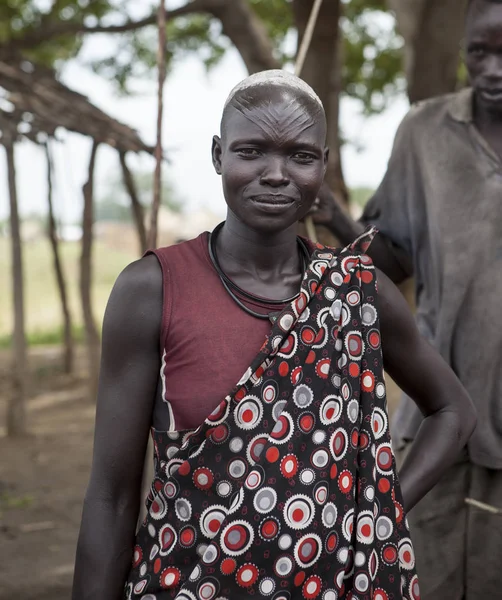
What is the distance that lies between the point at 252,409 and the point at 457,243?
0.97 m

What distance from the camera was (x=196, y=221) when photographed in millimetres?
34938

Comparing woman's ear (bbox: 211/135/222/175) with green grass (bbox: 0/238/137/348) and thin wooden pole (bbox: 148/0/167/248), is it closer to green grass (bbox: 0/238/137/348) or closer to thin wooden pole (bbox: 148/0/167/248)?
thin wooden pole (bbox: 148/0/167/248)

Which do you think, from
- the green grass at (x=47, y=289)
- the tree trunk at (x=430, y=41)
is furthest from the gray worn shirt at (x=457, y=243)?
the green grass at (x=47, y=289)

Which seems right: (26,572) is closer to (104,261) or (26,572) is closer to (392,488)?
(392,488)

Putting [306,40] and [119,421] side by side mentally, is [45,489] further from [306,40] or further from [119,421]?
[119,421]

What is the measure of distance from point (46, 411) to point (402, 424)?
21.6 feet

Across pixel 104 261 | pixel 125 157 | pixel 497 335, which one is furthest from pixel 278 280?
pixel 104 261

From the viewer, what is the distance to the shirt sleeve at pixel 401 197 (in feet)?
7.71

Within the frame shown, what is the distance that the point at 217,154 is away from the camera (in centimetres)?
161

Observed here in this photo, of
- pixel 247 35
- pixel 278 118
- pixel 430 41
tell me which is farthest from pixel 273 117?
pixel 430 41

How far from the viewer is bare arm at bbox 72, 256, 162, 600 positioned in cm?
151

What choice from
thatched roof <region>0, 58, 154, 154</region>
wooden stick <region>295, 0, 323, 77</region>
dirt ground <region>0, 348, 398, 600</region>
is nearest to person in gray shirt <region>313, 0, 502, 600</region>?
wooden stick <region>295, 0, 323, 77</region>

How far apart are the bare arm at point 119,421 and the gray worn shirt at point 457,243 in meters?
0.94

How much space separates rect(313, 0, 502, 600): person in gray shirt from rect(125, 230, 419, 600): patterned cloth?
2.41 feet
